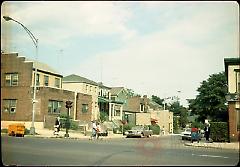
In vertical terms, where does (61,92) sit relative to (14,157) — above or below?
above

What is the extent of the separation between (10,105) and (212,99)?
36.4 m

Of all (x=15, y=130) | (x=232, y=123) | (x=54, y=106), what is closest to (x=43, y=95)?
(x=54, y=106)

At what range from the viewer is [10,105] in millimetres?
42062

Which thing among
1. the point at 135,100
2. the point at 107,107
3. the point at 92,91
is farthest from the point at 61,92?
the point at 135,100

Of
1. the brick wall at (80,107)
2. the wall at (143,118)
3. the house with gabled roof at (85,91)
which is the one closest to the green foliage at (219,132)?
the brick wall at (80,107)

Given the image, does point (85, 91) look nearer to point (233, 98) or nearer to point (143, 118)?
point (143, 118)

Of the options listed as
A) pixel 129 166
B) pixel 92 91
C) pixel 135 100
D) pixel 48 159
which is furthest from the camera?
pixel 135 100

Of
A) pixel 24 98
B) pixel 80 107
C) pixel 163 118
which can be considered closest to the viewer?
pixel 24 98

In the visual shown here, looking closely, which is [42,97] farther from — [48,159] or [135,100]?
[135,100]

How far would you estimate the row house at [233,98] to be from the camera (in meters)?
30.9

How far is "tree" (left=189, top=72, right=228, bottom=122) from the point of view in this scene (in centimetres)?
6022

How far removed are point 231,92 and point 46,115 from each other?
2221cm

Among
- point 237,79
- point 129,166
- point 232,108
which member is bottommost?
point 129,166

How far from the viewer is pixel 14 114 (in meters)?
41.4
